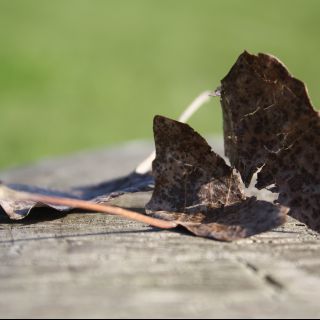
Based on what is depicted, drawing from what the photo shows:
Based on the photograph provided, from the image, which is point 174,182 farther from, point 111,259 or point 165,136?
point 111,259

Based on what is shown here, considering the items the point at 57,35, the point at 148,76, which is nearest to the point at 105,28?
the point at 57,35

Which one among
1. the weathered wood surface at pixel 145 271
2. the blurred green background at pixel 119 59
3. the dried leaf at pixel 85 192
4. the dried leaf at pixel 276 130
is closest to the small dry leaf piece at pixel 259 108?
the dried leaf at pixel 276 130

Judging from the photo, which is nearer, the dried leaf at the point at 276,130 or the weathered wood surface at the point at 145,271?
the weathered wood surface at the point at 145,271

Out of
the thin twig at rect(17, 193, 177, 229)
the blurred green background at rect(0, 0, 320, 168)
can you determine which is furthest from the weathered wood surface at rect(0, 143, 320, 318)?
the blurred green background at rect(0, 0, 320, 168)

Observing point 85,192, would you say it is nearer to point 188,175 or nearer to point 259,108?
point 188,175

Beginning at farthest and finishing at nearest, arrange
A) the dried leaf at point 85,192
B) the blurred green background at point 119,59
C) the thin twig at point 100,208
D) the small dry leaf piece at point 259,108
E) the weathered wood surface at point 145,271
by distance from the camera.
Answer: the blurred green background at point 119,59 < the dried leaf at point 85,192 < the small dry leaf piece at point 259,108 < the thin twig at point 100,208 < the weathered wood surface at point 145,271

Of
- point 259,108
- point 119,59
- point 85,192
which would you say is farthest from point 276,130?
point 119,59

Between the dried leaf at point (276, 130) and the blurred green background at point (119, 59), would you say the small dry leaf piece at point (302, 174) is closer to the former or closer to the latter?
the dried leaf at point (276, 130)
